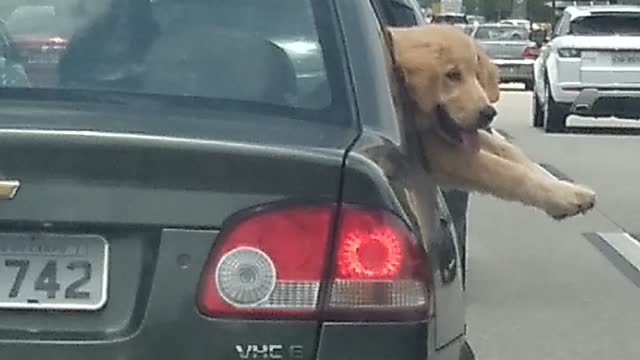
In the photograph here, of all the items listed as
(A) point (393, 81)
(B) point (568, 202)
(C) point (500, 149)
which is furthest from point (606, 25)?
(A) point (393, 81)

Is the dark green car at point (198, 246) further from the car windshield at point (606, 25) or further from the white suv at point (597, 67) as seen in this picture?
the car windshield at point (606, 25)

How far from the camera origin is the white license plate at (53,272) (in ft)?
11.7

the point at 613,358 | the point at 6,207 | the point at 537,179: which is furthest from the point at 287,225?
the point at 613,358

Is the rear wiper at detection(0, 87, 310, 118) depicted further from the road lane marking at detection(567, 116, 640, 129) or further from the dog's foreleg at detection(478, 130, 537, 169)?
the road lane marking at detection(567, 116, 640, 129)

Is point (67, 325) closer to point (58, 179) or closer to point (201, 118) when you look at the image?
point (58, 179)

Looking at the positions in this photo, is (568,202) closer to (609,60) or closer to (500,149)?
(500,149)

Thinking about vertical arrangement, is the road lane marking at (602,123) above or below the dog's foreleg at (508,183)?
below

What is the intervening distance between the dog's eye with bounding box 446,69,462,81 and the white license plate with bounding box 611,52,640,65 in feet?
58.8

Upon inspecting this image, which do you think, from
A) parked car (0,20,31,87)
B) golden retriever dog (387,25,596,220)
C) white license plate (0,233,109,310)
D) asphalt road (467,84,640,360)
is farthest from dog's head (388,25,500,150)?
white license plate (0,233,109,310)

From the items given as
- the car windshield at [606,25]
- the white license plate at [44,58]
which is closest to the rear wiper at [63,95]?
the white license plate at [44,58]

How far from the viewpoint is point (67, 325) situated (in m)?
3.58

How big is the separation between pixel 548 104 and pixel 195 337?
20.9 metres

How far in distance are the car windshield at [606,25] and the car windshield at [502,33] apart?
58.5 ft

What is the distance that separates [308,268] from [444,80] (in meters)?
1.56
